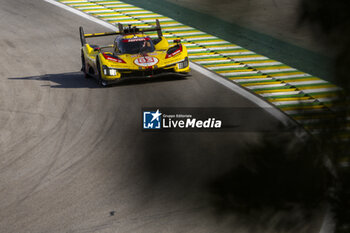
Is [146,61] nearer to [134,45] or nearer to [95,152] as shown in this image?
[134,45]

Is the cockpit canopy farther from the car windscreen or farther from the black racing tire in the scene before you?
the black racing tire

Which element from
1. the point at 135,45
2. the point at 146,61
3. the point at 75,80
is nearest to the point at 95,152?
the point at 146,61

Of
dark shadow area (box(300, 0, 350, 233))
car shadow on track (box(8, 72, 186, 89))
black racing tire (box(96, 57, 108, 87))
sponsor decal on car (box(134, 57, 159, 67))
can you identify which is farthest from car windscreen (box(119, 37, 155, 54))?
dark shadow area (box(300, 0, 350, 233))

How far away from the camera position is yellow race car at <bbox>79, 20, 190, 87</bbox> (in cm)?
1430

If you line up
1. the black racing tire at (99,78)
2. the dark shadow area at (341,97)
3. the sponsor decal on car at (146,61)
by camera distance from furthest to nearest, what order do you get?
the black racing tire at (99,78)
the sponsor decal on car at (146,61)
the dark shadow area at (341,97)

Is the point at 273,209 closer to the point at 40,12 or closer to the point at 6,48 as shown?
the point at 6,48

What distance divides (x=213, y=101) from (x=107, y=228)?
5589mm

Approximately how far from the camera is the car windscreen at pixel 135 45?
582 inches

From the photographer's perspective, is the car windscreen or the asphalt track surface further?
the car windscreen

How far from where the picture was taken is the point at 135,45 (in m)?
14.9

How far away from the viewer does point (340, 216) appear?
1.50 metres

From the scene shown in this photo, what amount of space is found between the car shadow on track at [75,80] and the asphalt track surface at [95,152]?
0.03 meters

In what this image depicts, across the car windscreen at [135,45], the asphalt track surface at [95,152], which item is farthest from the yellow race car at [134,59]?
the asphalt track surface at [95,152]

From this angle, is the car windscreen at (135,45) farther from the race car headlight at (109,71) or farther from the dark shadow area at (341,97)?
the dark shadow area at (341,97)
